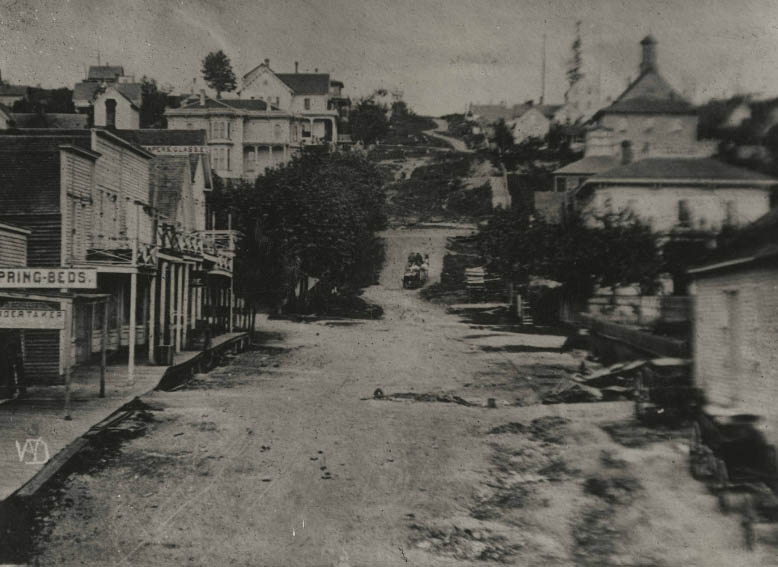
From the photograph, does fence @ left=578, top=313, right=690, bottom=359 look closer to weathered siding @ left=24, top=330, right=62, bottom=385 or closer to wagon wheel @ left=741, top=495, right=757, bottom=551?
wagon wheel @ left=741, top=495, right=757, bottom=551

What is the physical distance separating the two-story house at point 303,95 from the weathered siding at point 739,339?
60.6 m

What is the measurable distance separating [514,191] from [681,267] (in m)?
45.8

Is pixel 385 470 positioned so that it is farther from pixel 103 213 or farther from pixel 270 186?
pixel 270 186

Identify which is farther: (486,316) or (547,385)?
(486,316)

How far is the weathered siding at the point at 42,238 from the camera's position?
17.6 m

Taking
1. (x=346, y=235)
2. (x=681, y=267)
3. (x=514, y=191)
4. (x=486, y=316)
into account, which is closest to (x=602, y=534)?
(x=681, y=267)

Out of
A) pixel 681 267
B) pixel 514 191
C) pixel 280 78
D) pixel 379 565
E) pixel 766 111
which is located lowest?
pixel 379 565

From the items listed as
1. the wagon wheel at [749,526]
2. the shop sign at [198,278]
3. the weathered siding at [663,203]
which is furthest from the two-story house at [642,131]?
the wagon wheel at [749,526]

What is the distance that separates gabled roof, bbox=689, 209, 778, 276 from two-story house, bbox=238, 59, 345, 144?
199ft

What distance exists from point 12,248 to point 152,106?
5458cm

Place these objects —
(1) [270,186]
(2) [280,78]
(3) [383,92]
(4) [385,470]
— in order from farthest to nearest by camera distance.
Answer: (3) [383,92] → (2) [280,78] → (1) [270,186] → (4) [385,470]

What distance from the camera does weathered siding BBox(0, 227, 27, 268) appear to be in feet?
52.2

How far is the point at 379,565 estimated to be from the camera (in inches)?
314

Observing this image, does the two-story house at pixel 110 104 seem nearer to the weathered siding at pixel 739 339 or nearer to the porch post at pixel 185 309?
the porch post at pixel 185 309
